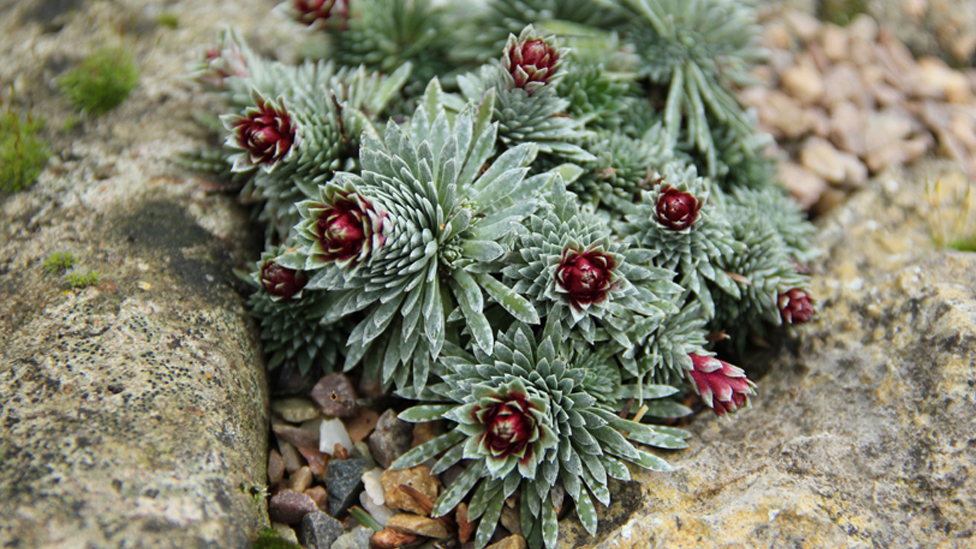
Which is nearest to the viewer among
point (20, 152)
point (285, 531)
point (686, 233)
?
point (285, 531)

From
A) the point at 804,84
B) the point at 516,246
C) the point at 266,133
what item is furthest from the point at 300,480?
the point at 804,84

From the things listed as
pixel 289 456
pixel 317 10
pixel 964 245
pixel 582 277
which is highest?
pixel 317 10

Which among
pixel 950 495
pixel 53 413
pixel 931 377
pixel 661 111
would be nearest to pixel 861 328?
pixel 931 377

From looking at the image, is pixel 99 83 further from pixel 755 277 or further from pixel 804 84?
pixel 804 84

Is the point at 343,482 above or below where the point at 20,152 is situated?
below

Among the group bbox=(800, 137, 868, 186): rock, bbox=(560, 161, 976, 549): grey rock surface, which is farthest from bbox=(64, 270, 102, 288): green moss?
bbox=(800, 137, 868, 186): rock

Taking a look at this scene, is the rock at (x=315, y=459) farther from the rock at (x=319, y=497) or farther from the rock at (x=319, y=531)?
the rock at (x=319, y=531)

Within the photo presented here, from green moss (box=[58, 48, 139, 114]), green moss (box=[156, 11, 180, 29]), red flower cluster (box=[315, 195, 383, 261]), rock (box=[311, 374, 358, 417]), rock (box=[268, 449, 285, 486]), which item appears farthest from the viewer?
green moss (box=[156, 11, 180, 29])

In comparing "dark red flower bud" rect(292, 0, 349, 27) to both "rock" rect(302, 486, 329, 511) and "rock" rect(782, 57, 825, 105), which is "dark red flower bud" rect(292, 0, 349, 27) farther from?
"rock" rect(782, 57, 825, 105)
